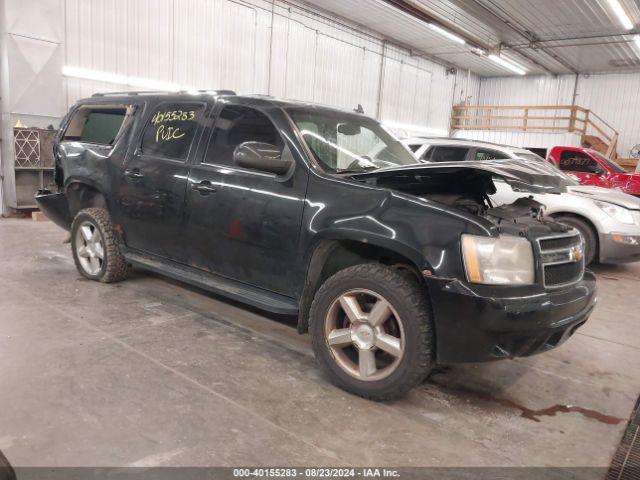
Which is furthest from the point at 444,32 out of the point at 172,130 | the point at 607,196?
the point at 172,130

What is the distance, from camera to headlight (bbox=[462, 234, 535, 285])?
8.43 ft

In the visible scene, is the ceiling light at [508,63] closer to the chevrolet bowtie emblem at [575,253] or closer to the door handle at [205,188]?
the chevrolet bowtie emblem at [575,253]

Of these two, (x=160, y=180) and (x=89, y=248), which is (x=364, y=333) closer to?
(x=160, y=180)

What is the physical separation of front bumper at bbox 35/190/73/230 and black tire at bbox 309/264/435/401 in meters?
3.30

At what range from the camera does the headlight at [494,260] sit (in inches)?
101

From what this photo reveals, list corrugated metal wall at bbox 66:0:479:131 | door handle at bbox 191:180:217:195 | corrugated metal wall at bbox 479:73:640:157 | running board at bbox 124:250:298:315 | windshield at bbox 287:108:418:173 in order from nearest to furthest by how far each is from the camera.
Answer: running board at bbox 124:250:298:315 < windshield at bbox 287:108:418:173 < door handle at bbox 191:180:217:195 < corrugated metal wall at bbox 66:0:479:131 < corrugated metal wall at bbox 479:73:640:157

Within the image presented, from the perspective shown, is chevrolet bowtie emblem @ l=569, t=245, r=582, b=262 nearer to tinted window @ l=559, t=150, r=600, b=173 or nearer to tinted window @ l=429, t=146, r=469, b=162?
tinted window @ l=429, t=146, r=469, b=162

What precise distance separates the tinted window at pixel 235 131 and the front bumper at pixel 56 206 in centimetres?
220

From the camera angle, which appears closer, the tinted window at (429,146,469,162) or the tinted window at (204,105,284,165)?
the tinted window at (204,105,284,165)

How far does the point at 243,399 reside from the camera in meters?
2.82

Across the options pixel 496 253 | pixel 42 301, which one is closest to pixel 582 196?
pixel 496 253

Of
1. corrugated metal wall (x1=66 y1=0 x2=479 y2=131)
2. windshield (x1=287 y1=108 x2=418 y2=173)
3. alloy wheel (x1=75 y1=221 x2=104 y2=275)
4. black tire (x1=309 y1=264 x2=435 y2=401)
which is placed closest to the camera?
black tire (x1=309 y1=264 x2=435 y2=401)

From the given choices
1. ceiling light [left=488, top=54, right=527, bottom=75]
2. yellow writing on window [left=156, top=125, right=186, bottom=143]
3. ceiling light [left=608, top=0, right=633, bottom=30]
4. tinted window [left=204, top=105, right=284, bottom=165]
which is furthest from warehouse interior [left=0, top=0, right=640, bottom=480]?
ceiling light [left=488, top=54, right=527, bottom=75]

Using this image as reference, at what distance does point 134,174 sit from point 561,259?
10.7ft
